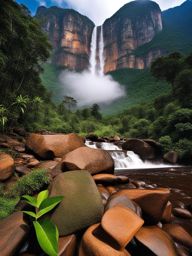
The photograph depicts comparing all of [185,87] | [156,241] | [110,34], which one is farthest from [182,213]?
[110,34]

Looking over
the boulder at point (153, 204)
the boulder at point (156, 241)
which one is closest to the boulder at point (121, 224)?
the boulder at point (156, 241)

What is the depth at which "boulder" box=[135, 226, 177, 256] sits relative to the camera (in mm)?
3275

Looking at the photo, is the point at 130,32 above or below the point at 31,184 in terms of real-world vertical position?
above

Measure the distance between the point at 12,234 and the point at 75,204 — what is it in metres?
1.14

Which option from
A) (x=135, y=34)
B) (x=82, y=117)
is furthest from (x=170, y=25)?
(x=82, y=117)

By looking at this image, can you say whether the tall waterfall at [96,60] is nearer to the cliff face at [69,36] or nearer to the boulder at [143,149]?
the cliff face at [69,36]

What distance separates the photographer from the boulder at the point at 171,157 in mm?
16839

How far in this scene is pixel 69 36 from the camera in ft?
531

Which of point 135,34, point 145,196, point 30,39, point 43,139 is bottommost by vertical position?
point 145,196

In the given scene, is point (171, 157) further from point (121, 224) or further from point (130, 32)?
point (130, 32)

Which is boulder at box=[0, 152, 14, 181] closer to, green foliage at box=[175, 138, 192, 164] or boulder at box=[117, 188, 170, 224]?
boulder at box=[117, 188, 170, 224]

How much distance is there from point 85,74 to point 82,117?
312ft

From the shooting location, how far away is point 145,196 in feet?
14.3

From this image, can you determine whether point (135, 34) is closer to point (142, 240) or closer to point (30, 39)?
point (30, 39)
